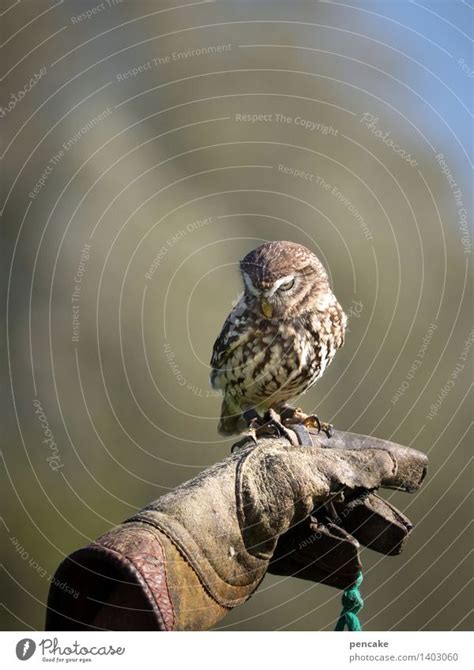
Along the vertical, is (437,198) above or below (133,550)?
above

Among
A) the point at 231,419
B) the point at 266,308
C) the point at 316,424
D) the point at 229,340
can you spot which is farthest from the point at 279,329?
the point at 231,419

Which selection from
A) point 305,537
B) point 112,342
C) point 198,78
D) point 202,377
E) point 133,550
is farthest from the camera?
point 198,78

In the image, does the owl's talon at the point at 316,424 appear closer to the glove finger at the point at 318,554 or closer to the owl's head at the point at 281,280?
the owl's head at the point at 281,280

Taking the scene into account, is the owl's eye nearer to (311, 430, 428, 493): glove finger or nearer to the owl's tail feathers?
the owl's tail feathers

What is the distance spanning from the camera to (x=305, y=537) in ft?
7.89

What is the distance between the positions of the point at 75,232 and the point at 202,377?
2.00 metres

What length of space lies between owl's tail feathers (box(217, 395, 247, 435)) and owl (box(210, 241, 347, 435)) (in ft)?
0.24

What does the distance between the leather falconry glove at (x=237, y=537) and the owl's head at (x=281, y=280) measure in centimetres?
64

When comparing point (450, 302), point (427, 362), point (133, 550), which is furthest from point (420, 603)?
point (133, 550)

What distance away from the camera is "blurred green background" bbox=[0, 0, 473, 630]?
6.38 meters

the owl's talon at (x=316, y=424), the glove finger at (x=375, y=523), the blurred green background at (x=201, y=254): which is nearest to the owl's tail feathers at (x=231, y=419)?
the owl's talon at (x=316, y=424)

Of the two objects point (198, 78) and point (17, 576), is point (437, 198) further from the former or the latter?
point (17, 576)

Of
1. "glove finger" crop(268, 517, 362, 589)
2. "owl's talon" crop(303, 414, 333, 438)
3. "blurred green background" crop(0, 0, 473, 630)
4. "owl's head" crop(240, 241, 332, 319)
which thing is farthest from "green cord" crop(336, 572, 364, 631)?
"blurred green background" crop(0, 0, 473, 630)

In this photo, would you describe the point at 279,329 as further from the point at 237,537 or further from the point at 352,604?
the point at 237,537
